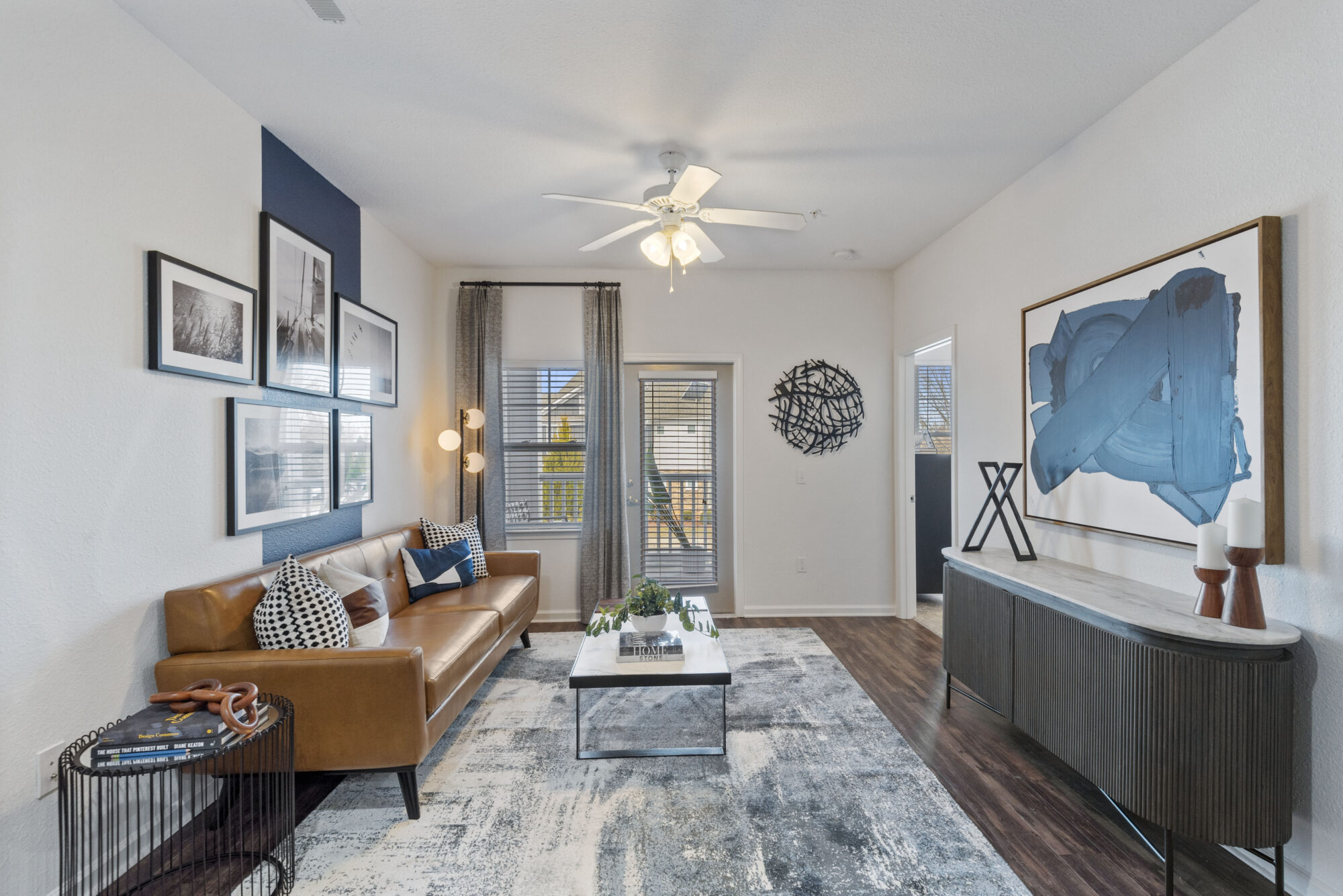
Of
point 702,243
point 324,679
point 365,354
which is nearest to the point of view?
point 324,679

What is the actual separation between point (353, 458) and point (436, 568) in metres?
0.77

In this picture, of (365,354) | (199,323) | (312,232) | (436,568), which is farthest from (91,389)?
(436,568)

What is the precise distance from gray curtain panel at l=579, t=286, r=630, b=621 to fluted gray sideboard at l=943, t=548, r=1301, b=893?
288cm

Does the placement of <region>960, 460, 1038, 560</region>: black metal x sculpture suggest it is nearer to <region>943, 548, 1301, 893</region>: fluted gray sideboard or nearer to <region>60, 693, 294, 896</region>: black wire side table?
<region>943, 548, 1301, 893</region>: fluted gray sideboard

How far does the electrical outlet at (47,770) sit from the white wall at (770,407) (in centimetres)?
317

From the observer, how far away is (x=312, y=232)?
3086 millimetres

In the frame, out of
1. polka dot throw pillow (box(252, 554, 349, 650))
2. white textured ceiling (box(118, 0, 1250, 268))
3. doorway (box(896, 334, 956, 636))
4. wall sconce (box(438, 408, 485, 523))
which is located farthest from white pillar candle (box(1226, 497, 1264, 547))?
wall sconce (box(438, 408, 485, 523))

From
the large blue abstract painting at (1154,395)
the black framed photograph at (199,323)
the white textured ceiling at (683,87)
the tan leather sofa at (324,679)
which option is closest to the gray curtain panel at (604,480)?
the white textured ceiling at (683,87)

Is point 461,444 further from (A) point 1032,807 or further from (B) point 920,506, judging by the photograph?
(A) point 1032,807

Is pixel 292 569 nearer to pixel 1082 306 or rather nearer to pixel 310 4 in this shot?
pixel 310 4

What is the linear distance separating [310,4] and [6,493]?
1.63 metres

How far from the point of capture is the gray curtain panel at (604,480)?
4645 millimetres

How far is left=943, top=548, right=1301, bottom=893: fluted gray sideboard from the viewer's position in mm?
1680

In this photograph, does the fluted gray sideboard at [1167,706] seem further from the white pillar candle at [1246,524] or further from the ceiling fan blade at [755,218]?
the ceiling fan blade at [755,218]
